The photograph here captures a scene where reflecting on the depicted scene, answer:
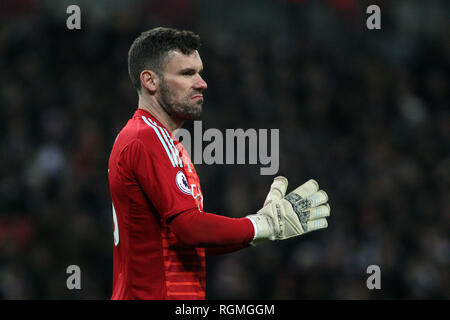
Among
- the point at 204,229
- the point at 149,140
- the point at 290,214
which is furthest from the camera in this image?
the point at 290,214

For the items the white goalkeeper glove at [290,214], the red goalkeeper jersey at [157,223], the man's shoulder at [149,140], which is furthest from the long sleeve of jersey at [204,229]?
the man's shoulder at [149,140]

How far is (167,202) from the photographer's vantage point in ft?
9.76

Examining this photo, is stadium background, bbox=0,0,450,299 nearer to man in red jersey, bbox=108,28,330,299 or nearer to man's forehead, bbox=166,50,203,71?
man in red jersey, bbox=108,28,330,299

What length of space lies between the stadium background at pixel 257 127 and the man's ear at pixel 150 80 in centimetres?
390

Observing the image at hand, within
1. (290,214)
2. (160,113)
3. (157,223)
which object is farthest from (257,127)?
(157,223)

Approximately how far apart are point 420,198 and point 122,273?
19.0ft

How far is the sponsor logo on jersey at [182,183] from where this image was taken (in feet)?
9.88

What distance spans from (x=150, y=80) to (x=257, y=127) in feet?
17.2

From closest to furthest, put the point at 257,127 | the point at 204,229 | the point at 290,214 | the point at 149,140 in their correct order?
the point at 204,229, the point at 149,140, the point at 290,214, the point at 257,127

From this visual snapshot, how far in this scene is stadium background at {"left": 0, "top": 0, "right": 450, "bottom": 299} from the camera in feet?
23.5

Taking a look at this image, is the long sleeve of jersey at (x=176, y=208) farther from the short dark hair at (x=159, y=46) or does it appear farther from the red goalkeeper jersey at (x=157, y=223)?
the short dark hair at (x=159, y=46)

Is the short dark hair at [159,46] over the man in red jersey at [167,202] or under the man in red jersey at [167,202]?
over

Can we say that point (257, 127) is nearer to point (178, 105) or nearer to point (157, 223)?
point (178, 105)

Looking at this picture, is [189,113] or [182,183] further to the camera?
[189,113]
